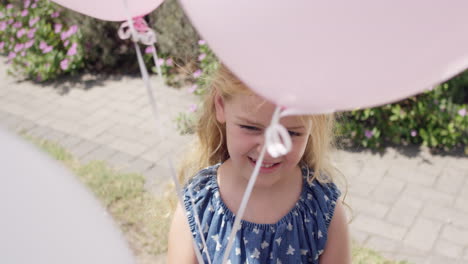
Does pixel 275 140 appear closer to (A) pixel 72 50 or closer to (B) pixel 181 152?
(B) pixel 181 152

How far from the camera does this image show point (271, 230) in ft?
4.78

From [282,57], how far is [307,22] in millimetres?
63

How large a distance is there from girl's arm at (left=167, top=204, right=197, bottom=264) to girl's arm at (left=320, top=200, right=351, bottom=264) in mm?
411

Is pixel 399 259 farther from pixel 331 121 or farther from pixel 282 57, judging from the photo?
pixel 282 57

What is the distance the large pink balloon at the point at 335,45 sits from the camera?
716mm

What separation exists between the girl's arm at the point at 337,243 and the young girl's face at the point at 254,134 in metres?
Result: 0.27

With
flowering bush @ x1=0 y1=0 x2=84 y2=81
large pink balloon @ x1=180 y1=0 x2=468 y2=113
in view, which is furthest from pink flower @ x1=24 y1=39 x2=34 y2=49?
large pink balloon @ x1=180 y1=0 x2=468 y2=113

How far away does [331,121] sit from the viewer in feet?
5.42

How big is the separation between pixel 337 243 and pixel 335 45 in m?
0.93

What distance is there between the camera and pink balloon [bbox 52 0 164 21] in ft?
3.85

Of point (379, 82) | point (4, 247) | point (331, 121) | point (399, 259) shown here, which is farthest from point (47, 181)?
point (399, 259)

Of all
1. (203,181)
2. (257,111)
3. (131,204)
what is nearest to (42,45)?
(131,204)

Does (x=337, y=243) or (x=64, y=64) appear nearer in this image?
(x=337, y=243)

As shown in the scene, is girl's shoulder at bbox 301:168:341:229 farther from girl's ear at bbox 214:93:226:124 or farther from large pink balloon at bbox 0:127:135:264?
large pink balloon at bbox 0:127:135:264
